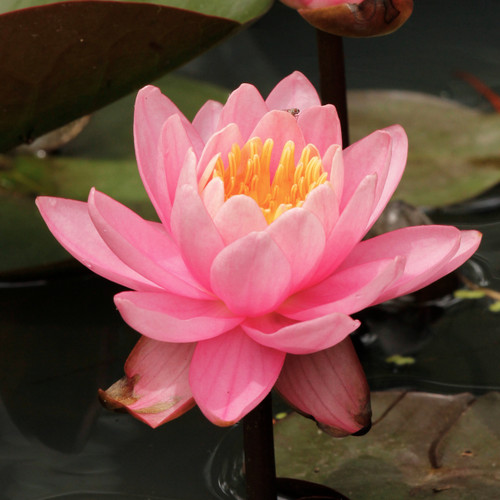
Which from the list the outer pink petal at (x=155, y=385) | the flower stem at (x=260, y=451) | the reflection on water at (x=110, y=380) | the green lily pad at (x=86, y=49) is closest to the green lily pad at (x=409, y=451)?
the reflection on water at (x=110, y=380)

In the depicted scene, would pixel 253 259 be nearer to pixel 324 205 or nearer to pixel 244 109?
pixel 324 205

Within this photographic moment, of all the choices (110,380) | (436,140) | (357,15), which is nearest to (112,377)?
(110,380)

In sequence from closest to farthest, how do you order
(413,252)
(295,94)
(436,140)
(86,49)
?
1. (413,252)
2. (295,94)
3. (86,49)
4. (436,140)

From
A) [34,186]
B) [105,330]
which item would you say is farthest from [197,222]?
[34,186]

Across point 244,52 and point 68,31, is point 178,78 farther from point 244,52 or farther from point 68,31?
point 68,31

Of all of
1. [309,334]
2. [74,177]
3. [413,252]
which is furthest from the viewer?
[74,177]

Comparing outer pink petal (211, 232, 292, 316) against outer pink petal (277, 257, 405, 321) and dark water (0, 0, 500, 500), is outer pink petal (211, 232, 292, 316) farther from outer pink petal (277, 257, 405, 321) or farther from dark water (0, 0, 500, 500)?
dark water (0, 0, 500, 500)
